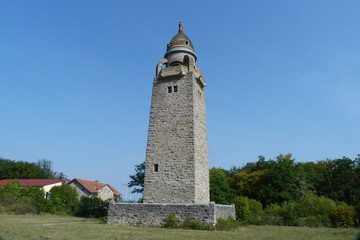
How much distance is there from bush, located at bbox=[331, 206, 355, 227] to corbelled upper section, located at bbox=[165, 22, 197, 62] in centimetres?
1366

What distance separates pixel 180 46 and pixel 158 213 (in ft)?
36.0

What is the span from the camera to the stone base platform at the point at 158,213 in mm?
13164

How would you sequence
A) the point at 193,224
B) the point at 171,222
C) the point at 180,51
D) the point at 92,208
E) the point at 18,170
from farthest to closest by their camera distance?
the point at 18,170 < the point at 92,208 < the point at 180,51 < the point at 171,222 < the point at 193,224

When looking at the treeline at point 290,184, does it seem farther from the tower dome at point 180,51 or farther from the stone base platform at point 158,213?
the tower dome at point 180,51

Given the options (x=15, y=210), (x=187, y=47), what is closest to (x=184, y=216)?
(x=187, y=47)

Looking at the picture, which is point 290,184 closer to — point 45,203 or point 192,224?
point 192,224

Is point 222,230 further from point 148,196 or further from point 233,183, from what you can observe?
point 233,183

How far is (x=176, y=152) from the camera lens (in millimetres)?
15977

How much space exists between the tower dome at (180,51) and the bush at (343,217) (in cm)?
1315

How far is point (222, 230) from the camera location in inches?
510

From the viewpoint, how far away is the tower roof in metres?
18.5

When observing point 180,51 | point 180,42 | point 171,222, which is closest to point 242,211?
point 171,222

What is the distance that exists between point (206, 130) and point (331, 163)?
2181cm

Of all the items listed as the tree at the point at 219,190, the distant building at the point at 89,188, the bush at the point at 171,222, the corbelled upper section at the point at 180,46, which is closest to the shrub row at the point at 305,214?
the bush at the point at 171,222
